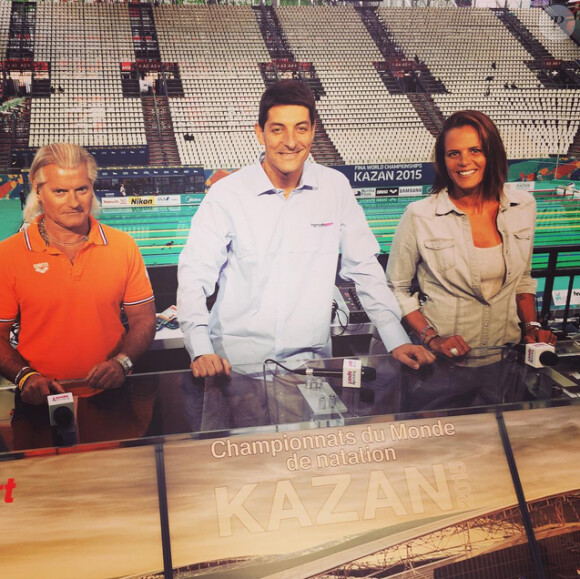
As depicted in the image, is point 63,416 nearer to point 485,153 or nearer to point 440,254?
point 440,254

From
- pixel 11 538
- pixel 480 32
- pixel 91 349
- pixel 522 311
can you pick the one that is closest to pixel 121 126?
pixel 480 32

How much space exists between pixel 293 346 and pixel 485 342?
2.57ft

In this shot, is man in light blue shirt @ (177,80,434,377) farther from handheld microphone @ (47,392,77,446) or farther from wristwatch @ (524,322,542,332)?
handheld microphone @ (47,392,77,446)

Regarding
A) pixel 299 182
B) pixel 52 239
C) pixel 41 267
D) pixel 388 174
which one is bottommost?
pixel 41 267

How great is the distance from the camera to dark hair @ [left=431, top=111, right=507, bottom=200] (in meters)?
1.96

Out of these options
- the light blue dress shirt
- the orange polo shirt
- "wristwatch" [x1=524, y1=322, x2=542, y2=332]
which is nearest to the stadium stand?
the orange polo shirt

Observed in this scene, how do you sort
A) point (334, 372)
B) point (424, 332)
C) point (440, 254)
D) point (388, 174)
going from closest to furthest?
point (334, 372)
point (424, 332)
point (440, 254)
point (388, 174)

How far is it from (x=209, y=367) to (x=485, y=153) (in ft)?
4.29

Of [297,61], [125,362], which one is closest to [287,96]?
[125,362]

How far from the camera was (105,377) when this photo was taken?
150 centimetres

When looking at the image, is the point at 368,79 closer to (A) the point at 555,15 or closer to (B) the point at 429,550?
(A) the point at 555,15

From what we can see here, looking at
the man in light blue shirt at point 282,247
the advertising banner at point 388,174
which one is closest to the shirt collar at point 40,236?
the man in light blue shirt at point 282,247

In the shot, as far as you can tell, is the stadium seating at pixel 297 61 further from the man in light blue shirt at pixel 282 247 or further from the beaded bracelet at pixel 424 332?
the beaded bracelet at pixel 424 332

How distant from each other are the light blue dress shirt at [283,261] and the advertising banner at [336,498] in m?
0.70
